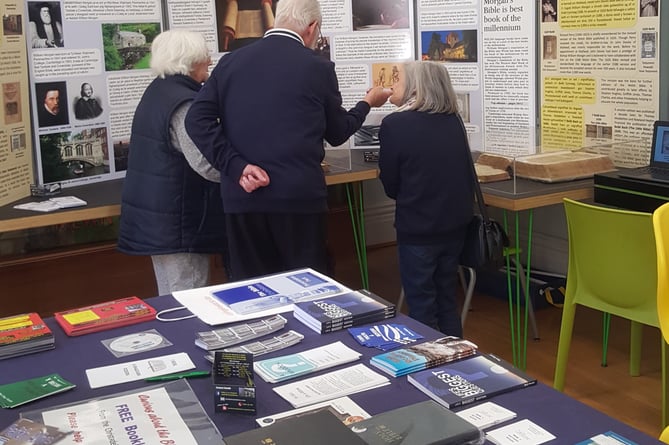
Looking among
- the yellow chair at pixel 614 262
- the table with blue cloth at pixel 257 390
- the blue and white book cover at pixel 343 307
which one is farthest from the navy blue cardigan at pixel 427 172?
the table with blue cloth at pixel 257 390

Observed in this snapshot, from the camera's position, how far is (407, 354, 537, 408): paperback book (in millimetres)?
1502

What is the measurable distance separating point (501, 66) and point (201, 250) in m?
1.90

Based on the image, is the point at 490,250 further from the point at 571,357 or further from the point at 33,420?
the point at 33,420

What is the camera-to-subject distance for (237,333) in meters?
1.86

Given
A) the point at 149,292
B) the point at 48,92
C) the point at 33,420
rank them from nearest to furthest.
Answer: the point at 33,420, the point at 48,92, the point at 149,292

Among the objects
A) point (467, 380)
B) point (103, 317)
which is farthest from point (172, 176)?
point (467, 380)

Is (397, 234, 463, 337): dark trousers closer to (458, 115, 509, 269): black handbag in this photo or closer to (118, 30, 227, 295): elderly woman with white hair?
(458, 115, 509, 269): black handbag

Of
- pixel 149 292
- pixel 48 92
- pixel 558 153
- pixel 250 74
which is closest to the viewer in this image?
pixel 250 74

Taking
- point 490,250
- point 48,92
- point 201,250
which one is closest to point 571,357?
point 490,250

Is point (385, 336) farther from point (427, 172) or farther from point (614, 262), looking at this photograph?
point (427, 172)

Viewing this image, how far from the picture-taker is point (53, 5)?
3.86 m

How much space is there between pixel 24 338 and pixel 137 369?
1.03ft

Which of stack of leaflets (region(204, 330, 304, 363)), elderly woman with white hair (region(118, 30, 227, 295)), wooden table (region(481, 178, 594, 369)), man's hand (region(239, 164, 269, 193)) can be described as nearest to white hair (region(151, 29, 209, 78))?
elderly woman with white hair (region(118, 30, 227, 295))

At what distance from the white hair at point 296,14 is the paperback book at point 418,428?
1.87 meters
